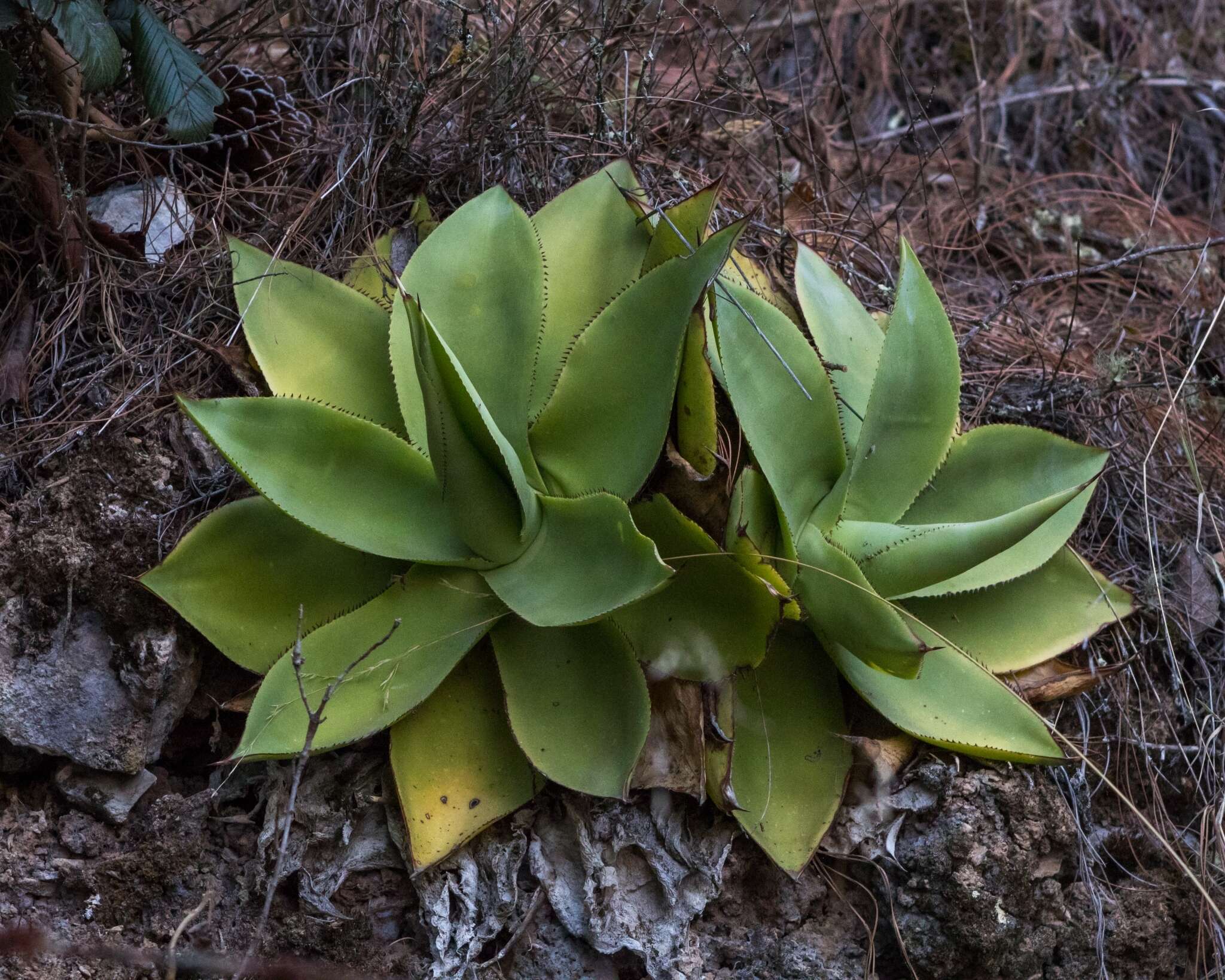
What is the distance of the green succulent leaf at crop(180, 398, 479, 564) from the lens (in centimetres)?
129

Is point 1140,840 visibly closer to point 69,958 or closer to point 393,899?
point 393,899

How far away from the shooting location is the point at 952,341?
1.54m

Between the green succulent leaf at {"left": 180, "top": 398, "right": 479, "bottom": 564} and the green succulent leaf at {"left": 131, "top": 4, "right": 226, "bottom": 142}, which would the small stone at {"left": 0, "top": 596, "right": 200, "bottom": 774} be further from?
the green succulent leaf at {"left": 131, "top": 4, "right": 226, "bottom": 142}

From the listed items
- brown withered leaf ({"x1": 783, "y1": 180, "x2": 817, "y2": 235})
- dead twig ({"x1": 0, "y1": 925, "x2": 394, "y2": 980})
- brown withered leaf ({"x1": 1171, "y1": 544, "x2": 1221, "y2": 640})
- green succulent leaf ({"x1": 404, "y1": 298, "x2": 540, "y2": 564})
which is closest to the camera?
dead twig ({"x1": 0, "y1": 925, "x2": 394, "y2": 980})

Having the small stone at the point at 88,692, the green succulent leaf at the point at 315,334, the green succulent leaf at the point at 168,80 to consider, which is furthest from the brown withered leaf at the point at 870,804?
the green succulent leaf at the point at 168,80

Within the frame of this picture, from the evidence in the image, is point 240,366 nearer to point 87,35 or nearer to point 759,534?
point 87,35

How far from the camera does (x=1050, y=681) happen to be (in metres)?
1.53

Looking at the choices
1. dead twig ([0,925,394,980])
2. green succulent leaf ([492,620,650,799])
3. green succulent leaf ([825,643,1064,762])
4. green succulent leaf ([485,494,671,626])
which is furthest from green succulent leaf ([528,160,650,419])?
dead twig ([0,925,394,980])

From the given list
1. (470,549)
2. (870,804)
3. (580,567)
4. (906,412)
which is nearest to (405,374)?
(470,549)

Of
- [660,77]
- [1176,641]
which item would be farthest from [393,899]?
[660,77]

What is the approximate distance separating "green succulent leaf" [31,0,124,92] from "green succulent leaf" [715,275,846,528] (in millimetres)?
870

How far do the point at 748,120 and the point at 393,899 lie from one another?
1.84 m

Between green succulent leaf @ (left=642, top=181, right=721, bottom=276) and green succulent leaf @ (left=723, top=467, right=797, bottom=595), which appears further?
green succulent leaf @ (left=642, top=181, right=721, bottom=276)

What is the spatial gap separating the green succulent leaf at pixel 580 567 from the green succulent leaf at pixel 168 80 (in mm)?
742
